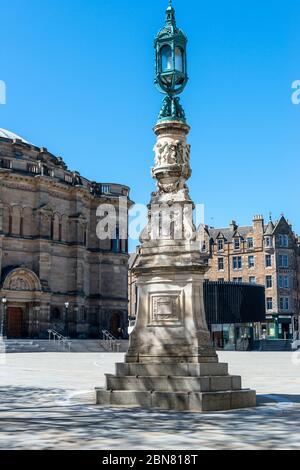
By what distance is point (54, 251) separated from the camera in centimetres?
6119

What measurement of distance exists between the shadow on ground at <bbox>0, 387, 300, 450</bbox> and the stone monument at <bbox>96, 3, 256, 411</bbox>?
64 centimetres

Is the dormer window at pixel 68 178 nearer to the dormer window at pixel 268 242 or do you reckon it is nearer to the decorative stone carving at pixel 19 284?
the decorative stone carving at pixel 19 284

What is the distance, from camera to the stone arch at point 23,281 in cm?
5647

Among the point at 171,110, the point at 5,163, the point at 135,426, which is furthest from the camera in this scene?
the point at 5,163

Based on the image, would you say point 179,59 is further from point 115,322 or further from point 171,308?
point 115,322

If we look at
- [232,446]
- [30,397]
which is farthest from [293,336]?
[232,446]

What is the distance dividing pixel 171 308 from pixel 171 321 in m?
0.28

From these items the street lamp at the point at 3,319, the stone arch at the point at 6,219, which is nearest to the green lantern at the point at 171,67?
the street lamp at the point at 3,319

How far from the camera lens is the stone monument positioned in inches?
506

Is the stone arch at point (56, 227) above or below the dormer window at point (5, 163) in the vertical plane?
below

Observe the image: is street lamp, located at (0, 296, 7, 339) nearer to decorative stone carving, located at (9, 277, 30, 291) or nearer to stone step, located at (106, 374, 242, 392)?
decorative stone carving, located at (9, 277, 30, 291)

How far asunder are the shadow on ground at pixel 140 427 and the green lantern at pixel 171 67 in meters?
7.05

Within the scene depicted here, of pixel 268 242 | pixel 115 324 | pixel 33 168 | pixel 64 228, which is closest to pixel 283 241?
pixel 268 242
